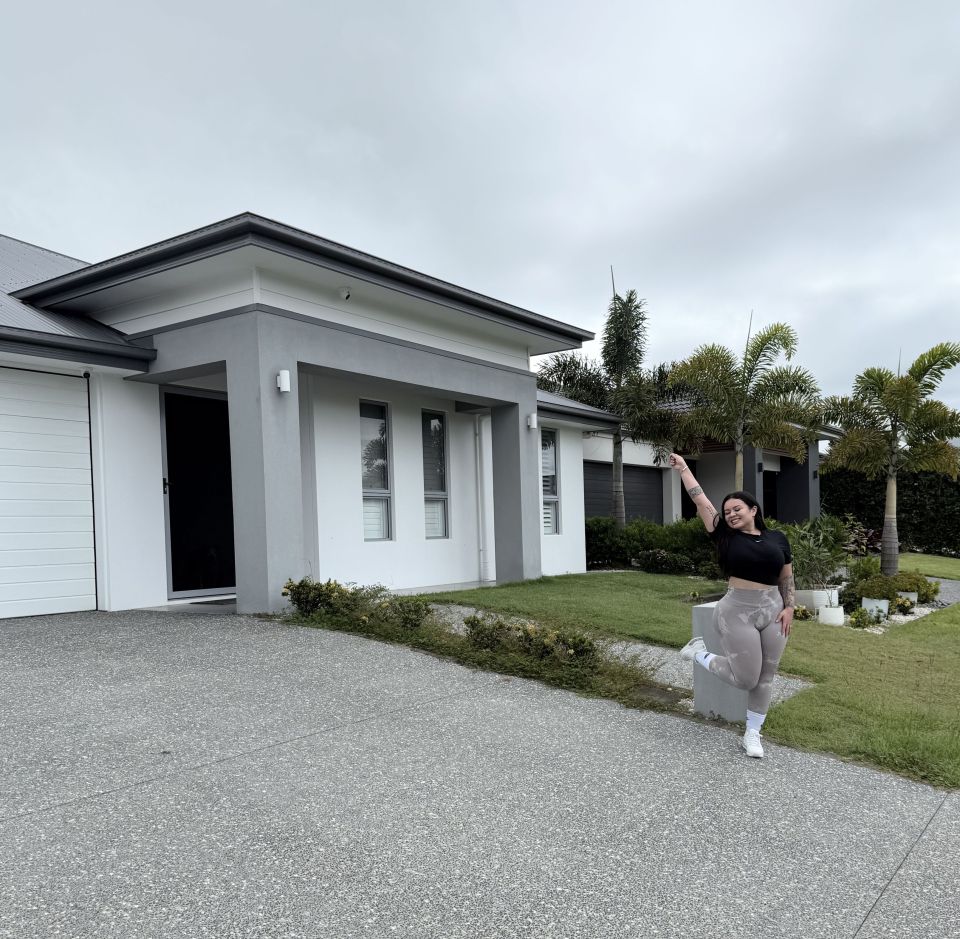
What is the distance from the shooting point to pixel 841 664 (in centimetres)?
753

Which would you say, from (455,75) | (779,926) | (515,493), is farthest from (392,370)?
(779,926)

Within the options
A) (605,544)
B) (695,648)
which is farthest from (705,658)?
(605,544)

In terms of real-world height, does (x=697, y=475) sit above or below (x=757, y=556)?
above

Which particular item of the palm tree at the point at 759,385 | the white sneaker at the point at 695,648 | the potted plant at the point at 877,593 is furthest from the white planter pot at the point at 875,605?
the white sneaker at the point at 695,648

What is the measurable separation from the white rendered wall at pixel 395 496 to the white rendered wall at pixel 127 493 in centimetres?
188

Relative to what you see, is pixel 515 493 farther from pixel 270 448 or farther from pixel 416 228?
pixel 416 228

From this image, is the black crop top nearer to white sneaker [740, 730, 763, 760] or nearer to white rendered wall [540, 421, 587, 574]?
white sneaker [740, 730, 763, 760]

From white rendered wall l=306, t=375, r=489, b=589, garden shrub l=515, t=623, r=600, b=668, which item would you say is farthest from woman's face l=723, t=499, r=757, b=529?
white rendered wall l=306, t=375, r=489, b=589

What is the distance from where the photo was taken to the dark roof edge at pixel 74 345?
7.94 m

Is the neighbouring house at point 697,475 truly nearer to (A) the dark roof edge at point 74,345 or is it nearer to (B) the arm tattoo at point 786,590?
(A) the dark roof edge at point 74,345

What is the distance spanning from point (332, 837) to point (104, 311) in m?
8.25

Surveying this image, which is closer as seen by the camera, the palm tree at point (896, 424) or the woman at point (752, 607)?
the woman at point (752, 607)

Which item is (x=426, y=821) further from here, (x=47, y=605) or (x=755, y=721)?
(x=47, y=605)

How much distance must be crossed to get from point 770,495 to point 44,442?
21435 millimetres
